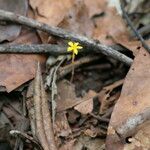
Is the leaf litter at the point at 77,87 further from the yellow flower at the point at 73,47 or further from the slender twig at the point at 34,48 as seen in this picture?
the yellow flower at the point at 73,47

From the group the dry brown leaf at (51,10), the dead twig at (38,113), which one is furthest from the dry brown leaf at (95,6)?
the dead twig at (38,113)

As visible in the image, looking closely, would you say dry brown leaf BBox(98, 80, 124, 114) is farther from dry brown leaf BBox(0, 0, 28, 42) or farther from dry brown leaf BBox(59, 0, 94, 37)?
dry brown leaf BBox(0, 0, 28, 42)

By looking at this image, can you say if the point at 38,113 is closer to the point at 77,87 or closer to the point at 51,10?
the point at 77,87

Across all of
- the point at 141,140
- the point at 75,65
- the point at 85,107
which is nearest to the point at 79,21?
the point at 75,65

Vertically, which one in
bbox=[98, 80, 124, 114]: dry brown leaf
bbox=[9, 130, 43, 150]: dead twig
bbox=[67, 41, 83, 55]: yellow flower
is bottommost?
bbox=[9, 130, 43, 150]: dead twig

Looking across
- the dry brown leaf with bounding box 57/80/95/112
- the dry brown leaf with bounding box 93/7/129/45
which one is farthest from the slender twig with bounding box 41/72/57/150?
the dry brown leaf with bounding box 93/7/129/45

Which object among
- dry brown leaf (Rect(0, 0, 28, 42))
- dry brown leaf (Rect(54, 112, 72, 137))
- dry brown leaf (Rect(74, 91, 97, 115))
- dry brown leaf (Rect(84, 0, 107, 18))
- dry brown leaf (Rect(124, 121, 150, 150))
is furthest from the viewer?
dry brown leaf (Rect(84, 0, 107, 18))

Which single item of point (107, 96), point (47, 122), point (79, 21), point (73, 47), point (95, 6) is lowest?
point (47, 122)
